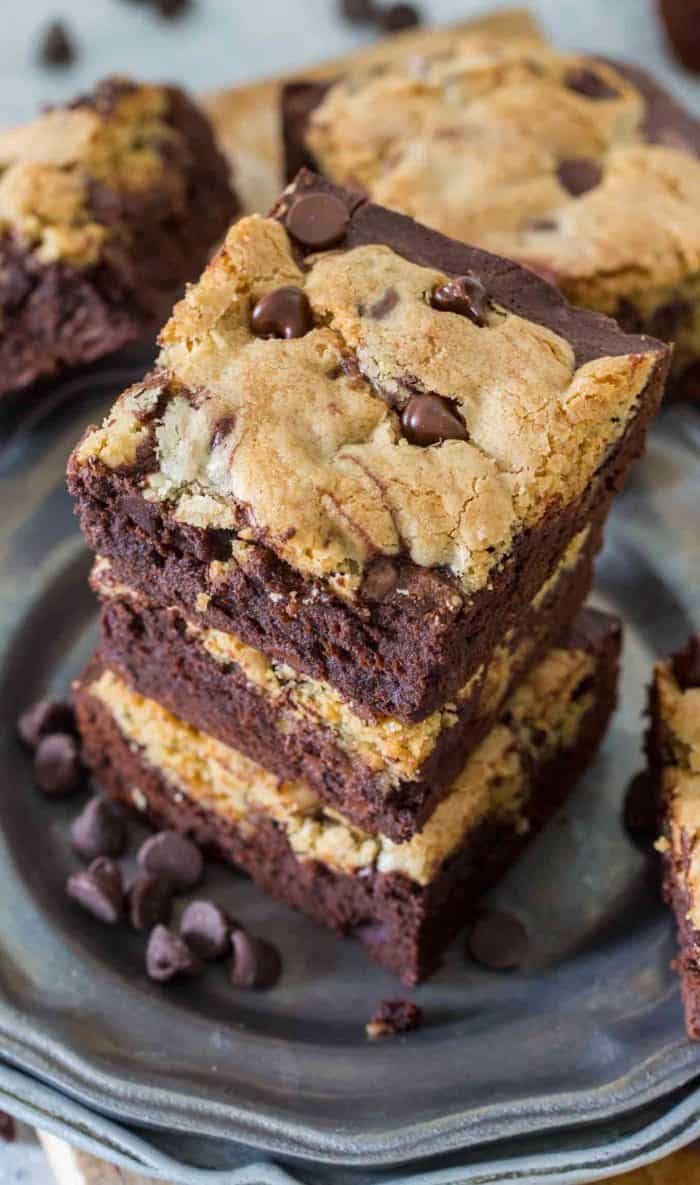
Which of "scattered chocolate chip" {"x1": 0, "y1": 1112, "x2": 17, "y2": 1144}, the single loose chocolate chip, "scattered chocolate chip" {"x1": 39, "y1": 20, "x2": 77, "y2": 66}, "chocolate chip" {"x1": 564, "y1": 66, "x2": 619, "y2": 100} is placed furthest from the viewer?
"scattered chocolate chip" {"x1": 39, "y1": 20, "x2": 77, "y2": 66}

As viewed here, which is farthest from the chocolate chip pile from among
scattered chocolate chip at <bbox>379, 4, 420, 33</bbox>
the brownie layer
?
scattered chocolate chip at <bbox>379, 4, 420, 33</bbox>

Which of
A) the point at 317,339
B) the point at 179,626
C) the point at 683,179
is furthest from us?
the point at 683,179

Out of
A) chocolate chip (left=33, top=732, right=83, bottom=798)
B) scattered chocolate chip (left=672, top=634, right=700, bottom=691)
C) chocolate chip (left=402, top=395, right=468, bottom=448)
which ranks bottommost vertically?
chocolate chip (left=33, top=732, right=83, bottom=798)

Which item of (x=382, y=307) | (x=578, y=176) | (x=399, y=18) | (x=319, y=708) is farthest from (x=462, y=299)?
(x=399, y=18)

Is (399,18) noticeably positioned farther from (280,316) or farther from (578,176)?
(280,316)

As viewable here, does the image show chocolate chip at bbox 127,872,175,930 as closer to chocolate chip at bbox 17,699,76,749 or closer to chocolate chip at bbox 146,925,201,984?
chocolate chip at bbox 146,925,201,984

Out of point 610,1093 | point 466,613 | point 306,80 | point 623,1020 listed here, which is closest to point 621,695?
point 623,1020

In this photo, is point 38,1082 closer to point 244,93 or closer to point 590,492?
point 590,492
